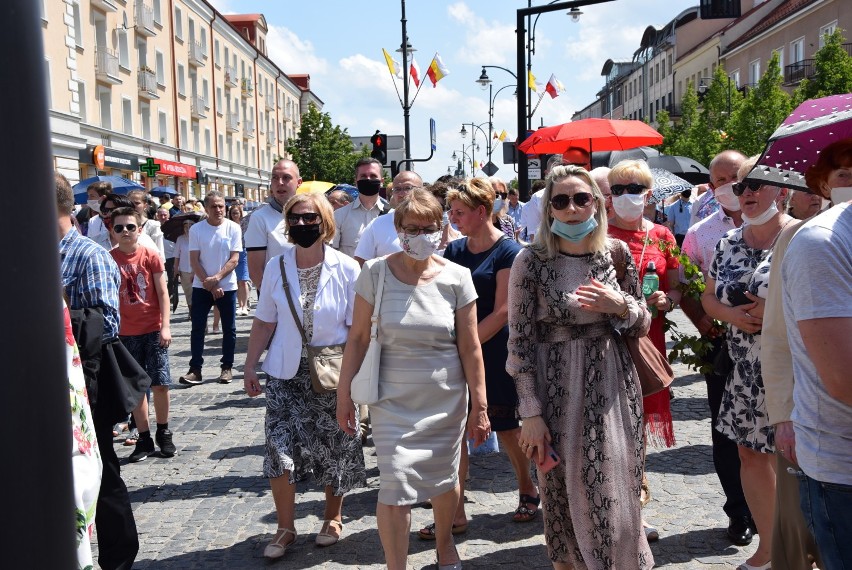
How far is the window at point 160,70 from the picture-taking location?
4541 centimetres

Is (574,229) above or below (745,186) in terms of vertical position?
below

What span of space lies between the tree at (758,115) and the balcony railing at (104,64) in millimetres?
24755

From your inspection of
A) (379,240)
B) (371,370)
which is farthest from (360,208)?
(371,370)

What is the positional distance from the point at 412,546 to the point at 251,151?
6463 centimetres

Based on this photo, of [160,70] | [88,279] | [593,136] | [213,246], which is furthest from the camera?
[160,70]

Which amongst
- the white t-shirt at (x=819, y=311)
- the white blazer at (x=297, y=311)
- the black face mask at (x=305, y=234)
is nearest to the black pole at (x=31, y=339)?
the white t-shirt at (x=819, y=311)

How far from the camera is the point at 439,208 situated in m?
4.47

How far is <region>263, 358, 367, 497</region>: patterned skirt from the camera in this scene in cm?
511

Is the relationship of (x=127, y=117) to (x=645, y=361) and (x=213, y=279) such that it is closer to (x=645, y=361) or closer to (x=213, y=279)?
(x=213, y=279)

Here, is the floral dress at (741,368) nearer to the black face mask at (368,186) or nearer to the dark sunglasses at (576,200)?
the dark sunglasses at (576,200)

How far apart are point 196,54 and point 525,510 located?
4972cm

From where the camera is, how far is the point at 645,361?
4.01m

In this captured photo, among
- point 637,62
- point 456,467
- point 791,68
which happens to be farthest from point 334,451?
point 637,62

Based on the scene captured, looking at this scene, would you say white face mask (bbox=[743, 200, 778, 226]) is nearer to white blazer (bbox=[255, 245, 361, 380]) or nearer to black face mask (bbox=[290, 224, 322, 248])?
white blazer (bbox=[255, 245, 361, 380])
